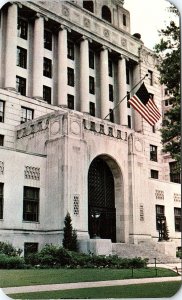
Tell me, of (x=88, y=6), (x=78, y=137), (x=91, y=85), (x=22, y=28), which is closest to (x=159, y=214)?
(x=78, y=137)

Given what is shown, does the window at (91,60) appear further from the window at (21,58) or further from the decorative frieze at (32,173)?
the decorative frieze at (32,173)

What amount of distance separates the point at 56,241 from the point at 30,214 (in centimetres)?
257

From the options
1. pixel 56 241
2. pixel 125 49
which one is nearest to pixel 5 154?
pixel 56 241

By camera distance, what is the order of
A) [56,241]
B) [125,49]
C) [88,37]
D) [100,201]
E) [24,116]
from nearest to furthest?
1. [56,241]
2. [100,201]
3. [24,116]
4. [88,37]
5. [125,49]

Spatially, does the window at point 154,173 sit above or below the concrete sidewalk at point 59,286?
above

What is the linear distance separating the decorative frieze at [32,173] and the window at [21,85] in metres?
10.6

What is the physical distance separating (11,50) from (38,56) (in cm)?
290

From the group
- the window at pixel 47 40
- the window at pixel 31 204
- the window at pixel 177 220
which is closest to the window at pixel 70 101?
the window at pixel 47 40

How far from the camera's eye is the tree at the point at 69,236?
26.6 meters

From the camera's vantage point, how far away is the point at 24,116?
121 feet

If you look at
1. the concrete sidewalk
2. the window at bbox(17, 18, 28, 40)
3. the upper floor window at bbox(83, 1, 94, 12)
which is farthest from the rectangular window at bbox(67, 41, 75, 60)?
the concrete sidewalk

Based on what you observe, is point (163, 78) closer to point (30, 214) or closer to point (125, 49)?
point (30, 214)

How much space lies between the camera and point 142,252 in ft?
97.8

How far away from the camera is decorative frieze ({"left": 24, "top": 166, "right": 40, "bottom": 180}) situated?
A: 95.9 ft
